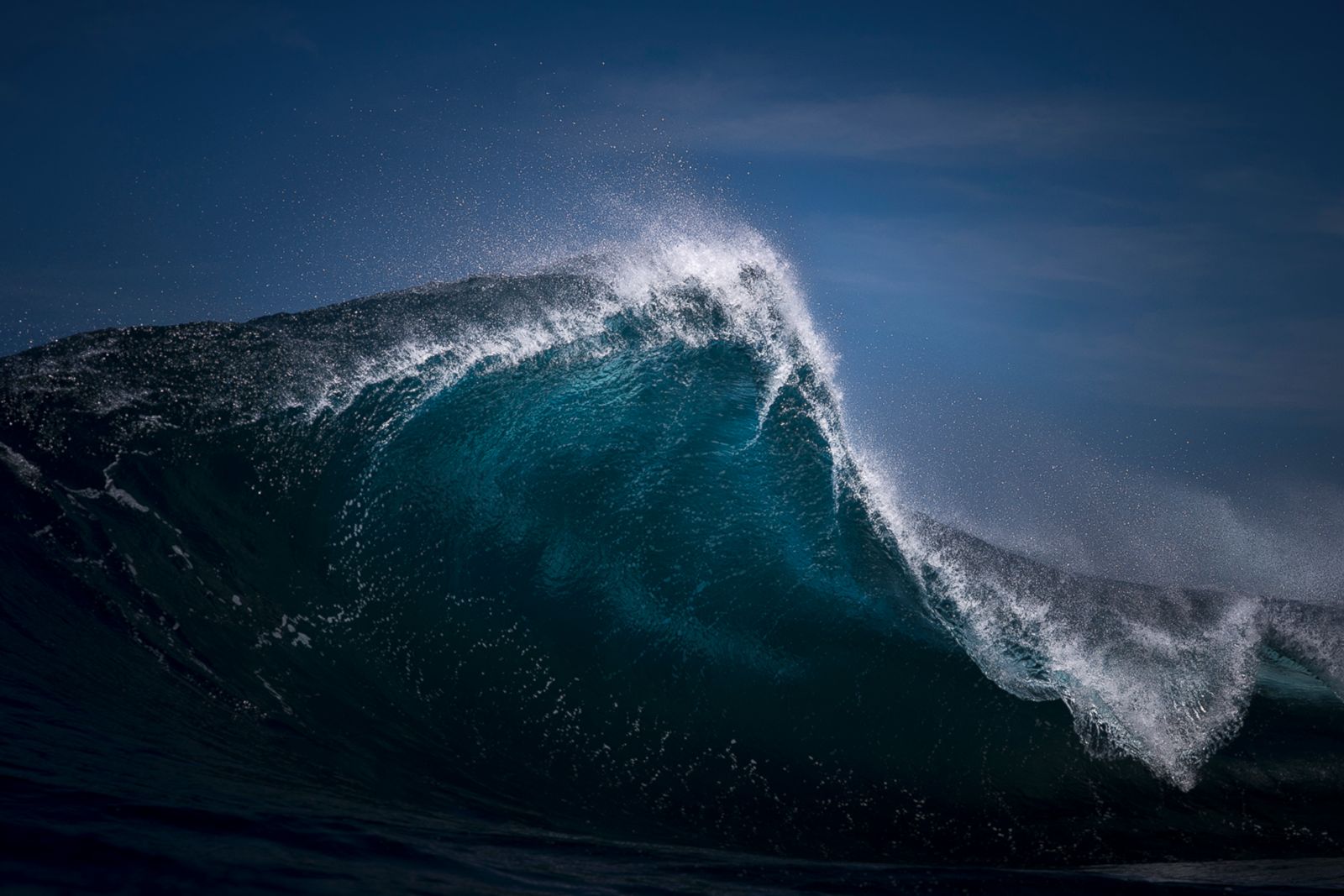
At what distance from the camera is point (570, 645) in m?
5.39

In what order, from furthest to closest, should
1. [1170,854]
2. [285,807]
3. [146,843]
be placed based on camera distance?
[1170,854] → [285,807] → [146,843]

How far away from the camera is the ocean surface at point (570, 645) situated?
10.4 ft

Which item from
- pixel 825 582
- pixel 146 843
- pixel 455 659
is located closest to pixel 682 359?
pixel 825 582

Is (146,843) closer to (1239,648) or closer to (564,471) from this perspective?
(564,471)

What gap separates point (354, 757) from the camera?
382 centimetres

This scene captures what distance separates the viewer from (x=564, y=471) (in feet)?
21.7

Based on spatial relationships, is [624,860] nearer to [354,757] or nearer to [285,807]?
[285,807]

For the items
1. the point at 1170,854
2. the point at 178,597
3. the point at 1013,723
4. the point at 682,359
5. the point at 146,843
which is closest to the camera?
the point at 146,843

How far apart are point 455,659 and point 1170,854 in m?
4.10

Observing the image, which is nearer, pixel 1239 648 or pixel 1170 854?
pixel 1170 854

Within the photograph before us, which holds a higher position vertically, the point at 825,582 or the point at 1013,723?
the point at 825,582

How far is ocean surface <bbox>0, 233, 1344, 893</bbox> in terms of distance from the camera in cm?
317

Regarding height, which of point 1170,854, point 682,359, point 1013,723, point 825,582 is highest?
point 682,359

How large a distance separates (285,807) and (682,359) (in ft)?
16.6
